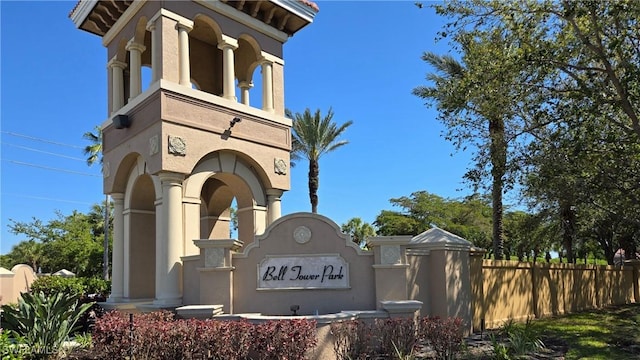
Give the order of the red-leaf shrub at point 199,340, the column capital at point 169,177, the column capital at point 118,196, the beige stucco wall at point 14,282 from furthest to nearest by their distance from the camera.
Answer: the beige stucco wall at point 14,282 → the column capital at point 118,196 → the column capital at point 169,177 → the red-leaf shrub at point 199,340

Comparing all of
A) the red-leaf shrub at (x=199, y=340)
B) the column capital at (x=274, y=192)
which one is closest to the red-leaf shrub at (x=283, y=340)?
the red-leaf shrub at (x=199, y=340)

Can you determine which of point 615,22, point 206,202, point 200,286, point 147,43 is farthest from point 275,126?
point 615,22

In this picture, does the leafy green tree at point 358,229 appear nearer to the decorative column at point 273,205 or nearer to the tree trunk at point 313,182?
the tree trunk at point 313,182

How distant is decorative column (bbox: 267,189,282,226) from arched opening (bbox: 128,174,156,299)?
140 inches

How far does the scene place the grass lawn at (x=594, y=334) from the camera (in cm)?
1082

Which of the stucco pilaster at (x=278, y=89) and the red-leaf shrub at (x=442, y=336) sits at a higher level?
the stucco pilaster at (x=278, y=89)

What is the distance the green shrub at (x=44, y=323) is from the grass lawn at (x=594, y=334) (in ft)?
32.0

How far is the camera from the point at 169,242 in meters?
13.1

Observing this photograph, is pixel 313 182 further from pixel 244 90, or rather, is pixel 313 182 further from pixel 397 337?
pixel 397 337

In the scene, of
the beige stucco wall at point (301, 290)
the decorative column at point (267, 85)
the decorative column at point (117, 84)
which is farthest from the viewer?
the decorative column at point (117, 84)

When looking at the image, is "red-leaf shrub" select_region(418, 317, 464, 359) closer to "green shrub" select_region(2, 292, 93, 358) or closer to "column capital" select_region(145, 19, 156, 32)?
"green shrub" select_region(2, 292, 93, 358)

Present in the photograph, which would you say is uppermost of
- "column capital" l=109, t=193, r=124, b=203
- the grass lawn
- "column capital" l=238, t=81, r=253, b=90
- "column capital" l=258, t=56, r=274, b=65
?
"column capital" l=258, t=56, r=274, b=65

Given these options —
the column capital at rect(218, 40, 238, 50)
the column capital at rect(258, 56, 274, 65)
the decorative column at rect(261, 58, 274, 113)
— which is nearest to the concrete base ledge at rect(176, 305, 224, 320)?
the decorative column at rect(261, 58, 274, 113)

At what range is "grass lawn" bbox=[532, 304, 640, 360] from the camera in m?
10.8
